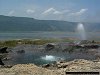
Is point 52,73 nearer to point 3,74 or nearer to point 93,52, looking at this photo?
point 3,74

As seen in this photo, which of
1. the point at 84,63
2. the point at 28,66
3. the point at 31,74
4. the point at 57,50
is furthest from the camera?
the point at 57,50

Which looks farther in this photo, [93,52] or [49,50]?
[49,50]

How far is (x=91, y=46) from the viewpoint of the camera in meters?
73.7

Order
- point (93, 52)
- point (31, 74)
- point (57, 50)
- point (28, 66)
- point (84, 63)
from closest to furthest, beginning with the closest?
point (31, 74) < point (28, 66) < point (84, 63) < point (93, 52) < point (57, 50)

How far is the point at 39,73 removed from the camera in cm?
2925

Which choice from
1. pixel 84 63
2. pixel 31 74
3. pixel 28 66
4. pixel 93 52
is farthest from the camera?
pixel 93 52

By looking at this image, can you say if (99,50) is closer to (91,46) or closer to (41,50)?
(91,46)

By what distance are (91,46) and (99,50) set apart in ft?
13.9

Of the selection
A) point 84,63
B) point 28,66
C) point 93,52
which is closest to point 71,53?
point 93,52

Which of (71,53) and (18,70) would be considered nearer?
(18,70)

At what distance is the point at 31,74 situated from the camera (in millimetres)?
28375

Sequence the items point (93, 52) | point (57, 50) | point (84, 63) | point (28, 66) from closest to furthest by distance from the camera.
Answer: point (28, 66) → point (84, 63) → point (93, 52) → point (57, 50)

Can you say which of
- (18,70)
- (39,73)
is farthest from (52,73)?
(18,70)

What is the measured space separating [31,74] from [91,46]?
4688cm
